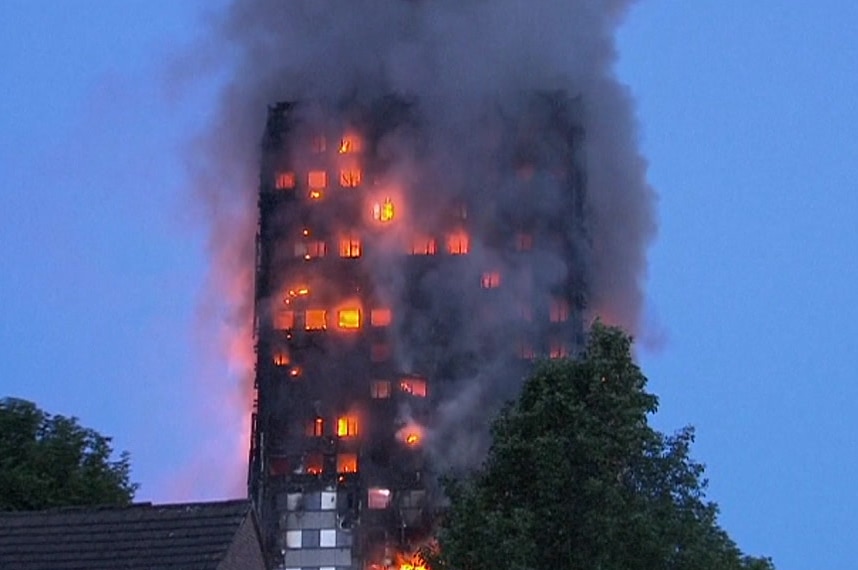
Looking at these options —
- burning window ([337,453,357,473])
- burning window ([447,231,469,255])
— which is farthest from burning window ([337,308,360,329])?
burning window ([337,453,357,473])

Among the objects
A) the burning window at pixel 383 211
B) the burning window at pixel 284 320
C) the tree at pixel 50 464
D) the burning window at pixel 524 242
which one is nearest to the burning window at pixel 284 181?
the burning window at pixel 383 211

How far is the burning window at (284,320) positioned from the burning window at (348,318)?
4.33 m

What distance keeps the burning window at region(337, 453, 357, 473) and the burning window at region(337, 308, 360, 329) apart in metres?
12.7

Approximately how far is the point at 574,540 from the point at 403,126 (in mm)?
117146

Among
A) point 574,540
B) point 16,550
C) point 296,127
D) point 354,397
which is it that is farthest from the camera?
point 296,127

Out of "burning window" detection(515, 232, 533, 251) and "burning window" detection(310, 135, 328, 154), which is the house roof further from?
"burning window" detection(310, 135, 328, 154)

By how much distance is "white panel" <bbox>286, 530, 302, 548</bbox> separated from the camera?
129500 mm

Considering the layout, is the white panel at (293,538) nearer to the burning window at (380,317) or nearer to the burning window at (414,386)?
the burning window at (414,386)

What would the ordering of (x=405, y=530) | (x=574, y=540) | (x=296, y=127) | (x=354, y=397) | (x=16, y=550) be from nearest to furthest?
1. (x=16, y=550)
2. (x=574, y=540)
3. (x=405, y=530)
4. (x=354, y=397)
5. (x=296, y=127)

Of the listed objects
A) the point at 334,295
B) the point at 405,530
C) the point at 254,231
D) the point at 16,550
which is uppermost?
the point at 254,231

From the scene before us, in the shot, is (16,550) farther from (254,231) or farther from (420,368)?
(254,231)

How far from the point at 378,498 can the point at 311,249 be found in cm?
2630

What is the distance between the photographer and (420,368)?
453 feet

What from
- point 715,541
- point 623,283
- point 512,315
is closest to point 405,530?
point 512,315
